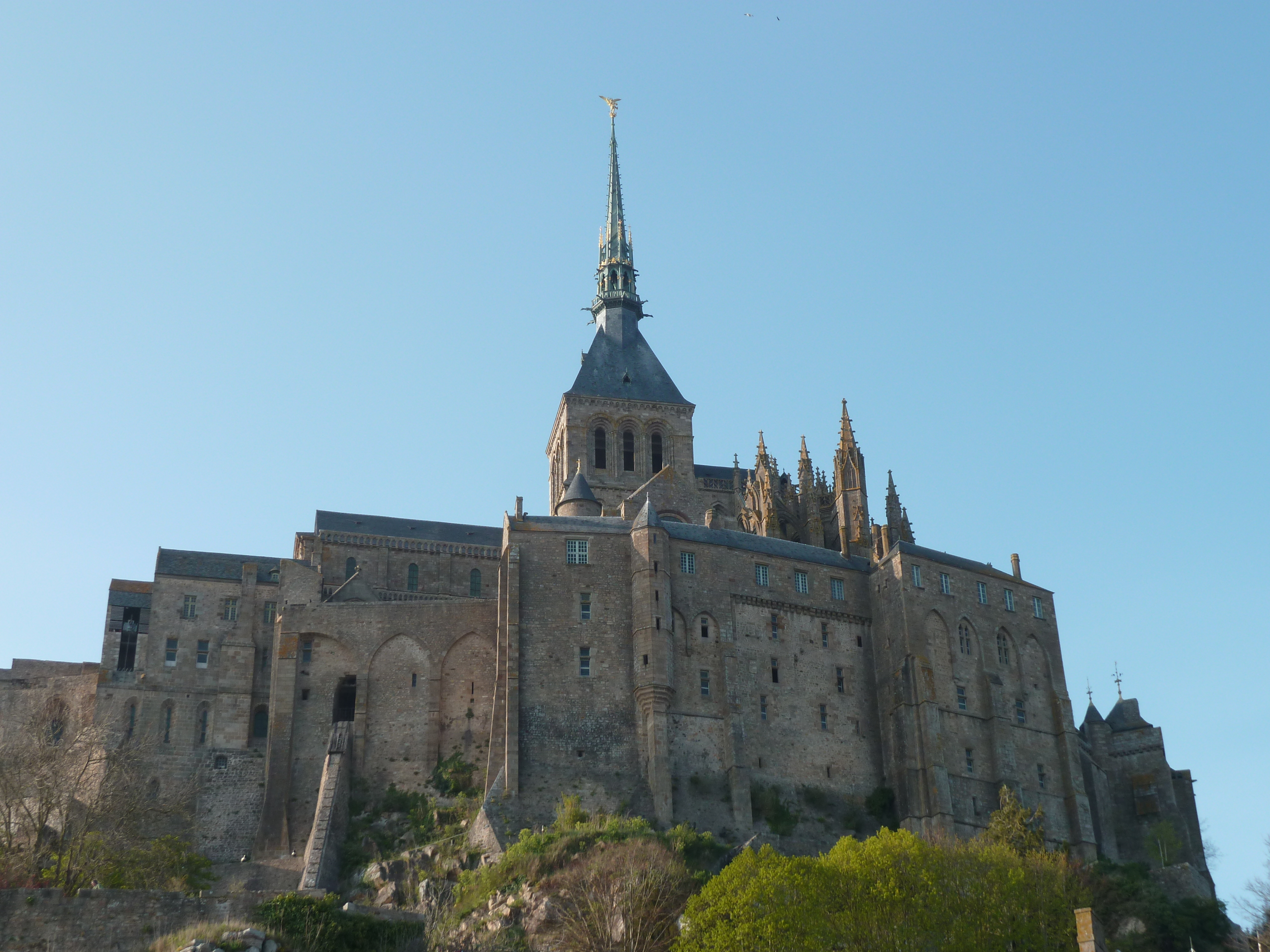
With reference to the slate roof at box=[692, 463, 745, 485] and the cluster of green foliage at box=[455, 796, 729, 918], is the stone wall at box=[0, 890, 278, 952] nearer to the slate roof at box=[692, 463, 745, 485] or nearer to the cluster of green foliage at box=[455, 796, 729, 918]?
the cluster of green foliage at box=[455, 796, 729, 918]

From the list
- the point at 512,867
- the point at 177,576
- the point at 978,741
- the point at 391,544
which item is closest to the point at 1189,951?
the point at 978,741

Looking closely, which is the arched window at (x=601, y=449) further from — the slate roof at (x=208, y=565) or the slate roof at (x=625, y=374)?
the slate roof at (x=208, y=565)

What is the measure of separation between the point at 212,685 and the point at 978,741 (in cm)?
3588

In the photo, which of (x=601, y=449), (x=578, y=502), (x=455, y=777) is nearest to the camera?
(x=455, y=777)

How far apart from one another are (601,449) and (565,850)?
4665cm

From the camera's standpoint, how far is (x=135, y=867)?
207 feet

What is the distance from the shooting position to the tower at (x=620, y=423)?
107 m

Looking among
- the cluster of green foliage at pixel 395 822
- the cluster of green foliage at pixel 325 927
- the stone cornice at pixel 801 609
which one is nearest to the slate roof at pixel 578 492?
the stone cornice at pixel 801 609

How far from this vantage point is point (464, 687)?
254 feet

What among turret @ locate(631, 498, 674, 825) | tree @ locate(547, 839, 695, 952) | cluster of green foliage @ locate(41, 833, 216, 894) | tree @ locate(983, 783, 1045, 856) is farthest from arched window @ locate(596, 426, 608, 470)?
tree @ locate(547, 839, 695, 952)

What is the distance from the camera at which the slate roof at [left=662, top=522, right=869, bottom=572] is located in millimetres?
79688

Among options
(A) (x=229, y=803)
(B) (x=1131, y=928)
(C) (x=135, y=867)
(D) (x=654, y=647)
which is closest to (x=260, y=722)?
(A) (x=229, y=803)

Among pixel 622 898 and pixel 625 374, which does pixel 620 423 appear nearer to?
pixel 625 374

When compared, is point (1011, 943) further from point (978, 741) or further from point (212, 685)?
point (212, 685)
